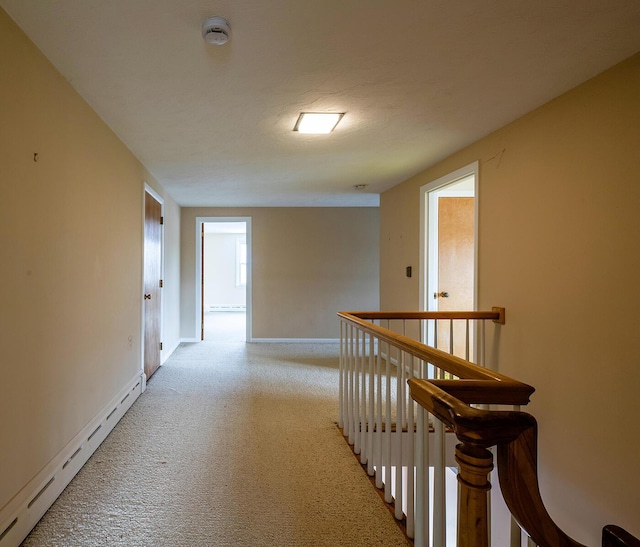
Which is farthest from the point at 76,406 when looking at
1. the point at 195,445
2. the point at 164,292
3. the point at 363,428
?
the point at 164,292

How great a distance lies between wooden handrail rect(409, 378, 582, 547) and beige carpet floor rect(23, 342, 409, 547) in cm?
113

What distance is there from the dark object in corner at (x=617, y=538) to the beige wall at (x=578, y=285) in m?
1.26

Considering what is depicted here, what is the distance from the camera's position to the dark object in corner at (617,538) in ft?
2.28

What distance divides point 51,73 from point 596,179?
110 inches

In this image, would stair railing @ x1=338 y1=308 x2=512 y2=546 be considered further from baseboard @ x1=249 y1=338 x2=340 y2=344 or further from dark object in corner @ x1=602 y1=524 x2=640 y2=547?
baseboard @ x1=249 y1=338 x2=340 y2=344

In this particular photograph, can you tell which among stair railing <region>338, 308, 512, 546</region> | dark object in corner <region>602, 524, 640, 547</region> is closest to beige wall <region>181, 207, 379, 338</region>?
stair railing <region>338, 308, 512, 546</region>

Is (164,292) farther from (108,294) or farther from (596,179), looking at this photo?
(596,179)

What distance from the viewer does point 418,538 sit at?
1.07 meters

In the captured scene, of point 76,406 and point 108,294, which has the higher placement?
point 108,294

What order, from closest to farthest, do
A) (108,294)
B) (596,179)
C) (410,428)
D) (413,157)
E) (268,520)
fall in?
(410,428) → (268,520) → (596,179) → (108,294) → (413,157)

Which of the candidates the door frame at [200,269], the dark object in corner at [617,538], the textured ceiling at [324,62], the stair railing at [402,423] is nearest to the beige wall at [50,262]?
the textured ceiling at [324,62]

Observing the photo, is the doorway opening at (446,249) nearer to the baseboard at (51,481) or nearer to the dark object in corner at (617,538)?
the baseboard at (51,481)

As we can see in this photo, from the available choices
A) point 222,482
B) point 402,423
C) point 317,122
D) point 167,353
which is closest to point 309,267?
point 167,353

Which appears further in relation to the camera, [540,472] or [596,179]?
[540,472]
